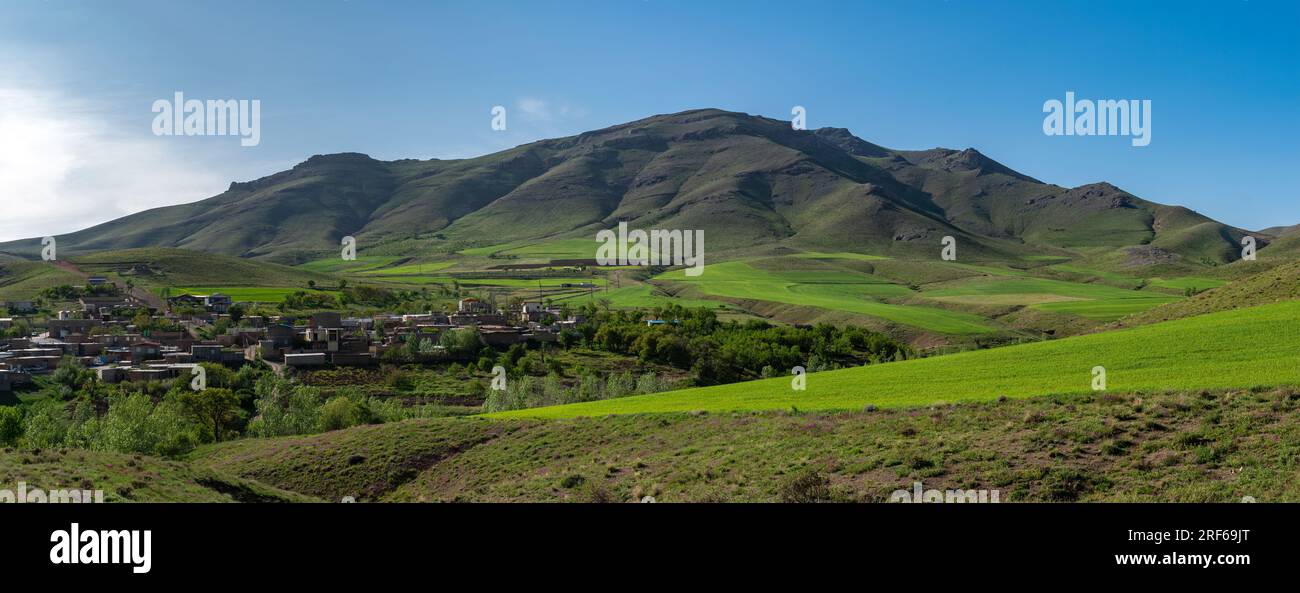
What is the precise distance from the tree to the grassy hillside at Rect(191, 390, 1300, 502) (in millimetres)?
28527

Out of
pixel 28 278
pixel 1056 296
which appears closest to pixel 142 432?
pixel 1056 296

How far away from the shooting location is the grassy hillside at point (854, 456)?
15914 millimetres

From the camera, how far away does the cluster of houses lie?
82.8 metres

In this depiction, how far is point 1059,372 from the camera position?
31.4 meters

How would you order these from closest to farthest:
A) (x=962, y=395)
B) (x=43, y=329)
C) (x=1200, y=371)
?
(x=1200, y=371) → (x=962, y=395) → (x=43, y=329)

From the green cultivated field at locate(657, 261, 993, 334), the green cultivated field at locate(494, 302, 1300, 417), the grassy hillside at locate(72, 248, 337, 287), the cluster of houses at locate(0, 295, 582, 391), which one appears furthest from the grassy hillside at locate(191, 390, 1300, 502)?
the grassy hillside at locate(72, 248, 337, 287)

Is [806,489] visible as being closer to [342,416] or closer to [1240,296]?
[342,416]

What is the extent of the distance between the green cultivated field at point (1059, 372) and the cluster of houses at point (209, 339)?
202ft

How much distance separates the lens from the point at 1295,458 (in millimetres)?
15070

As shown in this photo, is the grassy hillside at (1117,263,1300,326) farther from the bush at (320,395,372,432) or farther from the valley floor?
the bush at (320,395,372,432)
